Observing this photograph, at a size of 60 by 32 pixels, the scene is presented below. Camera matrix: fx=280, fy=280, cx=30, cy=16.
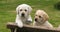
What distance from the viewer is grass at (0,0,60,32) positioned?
10255 millimetres

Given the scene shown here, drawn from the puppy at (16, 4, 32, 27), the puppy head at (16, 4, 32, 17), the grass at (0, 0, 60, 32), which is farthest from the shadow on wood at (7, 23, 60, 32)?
the grass at (0, 0, 60, 32)

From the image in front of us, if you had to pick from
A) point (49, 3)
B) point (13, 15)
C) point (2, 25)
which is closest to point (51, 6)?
point (49, 3)

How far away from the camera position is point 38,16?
17.3 ft

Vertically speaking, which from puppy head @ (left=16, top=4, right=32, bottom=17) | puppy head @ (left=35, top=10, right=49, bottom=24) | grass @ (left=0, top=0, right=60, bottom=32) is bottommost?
grass @ (left=0, top=0, right=60, bottom=32)

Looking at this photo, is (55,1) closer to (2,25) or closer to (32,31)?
(2,25)

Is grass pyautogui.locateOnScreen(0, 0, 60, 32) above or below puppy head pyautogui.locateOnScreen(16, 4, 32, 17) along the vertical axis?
below

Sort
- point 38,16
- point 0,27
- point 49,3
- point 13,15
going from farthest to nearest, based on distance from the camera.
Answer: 1. point 49,3
2. point 13,15
3. point 0,27
4. point 38,16

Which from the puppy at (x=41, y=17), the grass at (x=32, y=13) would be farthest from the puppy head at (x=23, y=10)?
the grass at (x=32, y=13)

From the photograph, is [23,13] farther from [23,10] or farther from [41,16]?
[41,16]

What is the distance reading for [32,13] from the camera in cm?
1167

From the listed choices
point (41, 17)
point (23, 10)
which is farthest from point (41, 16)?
point (23, 10)

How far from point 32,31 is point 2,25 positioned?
15.3ft

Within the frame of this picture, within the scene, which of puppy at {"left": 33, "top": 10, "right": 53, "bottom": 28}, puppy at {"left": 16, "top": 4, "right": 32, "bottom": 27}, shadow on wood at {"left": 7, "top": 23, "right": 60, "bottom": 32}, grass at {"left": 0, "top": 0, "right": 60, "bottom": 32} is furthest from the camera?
grass at {"left": 0, "top": 0, "right": 60, "bottom": 32}

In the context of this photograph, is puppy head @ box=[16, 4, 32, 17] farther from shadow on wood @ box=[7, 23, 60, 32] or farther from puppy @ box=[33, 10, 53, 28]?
shadow on wood @ box=[7, 23, 60, 32]
